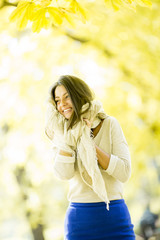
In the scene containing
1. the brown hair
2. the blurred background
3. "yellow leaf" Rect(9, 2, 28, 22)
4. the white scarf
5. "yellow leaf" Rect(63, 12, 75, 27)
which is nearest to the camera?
"yellow leaf" Rect(9, 2, 28, 22)

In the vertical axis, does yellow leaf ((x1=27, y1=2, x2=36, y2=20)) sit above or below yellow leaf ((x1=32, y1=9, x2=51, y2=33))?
Answer: above

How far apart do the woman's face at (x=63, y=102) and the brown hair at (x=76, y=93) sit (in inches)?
1.3

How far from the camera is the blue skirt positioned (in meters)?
1.76

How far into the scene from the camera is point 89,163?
173 cm

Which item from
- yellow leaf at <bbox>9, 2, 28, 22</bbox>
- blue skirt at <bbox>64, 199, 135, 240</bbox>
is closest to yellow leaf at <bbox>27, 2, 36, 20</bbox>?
yellow leaf at <bbox>9, 2, 28, 22</bbox>

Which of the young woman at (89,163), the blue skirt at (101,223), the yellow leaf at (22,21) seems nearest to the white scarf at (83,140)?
the young woman at (89,163)

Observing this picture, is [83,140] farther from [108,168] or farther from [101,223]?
[101,223]

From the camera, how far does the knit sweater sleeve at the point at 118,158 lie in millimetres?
1734

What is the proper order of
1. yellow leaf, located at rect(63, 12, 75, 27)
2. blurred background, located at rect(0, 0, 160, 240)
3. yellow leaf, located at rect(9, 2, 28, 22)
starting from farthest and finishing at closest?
blurred background, located at rect(0, 0, 160, 240)
yellow leaf, located at rect(63, 12, 75, 27)
yellow leaf, located at rect(9, 2, 28, 22)

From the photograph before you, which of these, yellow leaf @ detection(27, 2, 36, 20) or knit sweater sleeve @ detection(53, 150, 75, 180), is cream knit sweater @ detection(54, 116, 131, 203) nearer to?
knit sweater sleeve @ detection(53, 150, 75, 180)

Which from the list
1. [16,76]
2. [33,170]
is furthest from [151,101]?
[33,170]

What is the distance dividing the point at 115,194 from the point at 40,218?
4.71 m

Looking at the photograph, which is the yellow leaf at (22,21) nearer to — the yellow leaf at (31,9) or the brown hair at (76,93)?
the yellow leaf at (31,9)

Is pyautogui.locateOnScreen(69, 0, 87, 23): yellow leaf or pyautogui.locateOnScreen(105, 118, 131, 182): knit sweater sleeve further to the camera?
pyautogui.locateOnScreen(105, 118, 131, 182): knit sweater sleeve
